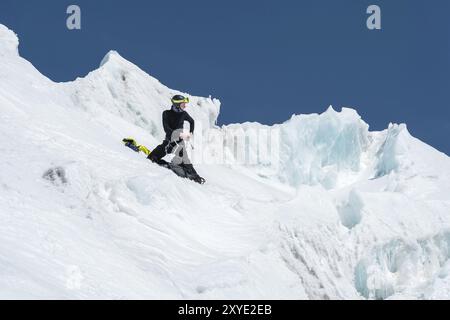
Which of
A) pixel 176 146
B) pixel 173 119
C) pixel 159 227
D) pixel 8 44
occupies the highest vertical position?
pixel 8 44

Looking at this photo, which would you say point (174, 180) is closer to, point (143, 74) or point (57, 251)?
point (57, 251)

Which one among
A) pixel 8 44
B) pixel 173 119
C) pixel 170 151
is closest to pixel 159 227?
pixel 170 151

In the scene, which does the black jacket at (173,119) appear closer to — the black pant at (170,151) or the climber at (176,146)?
the climber at (176,146)

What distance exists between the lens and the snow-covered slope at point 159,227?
923cm

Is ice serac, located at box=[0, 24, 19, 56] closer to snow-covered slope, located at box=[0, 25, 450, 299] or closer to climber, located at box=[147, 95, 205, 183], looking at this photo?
snow-covered slope, located at box=[0, 25, 450, 299]

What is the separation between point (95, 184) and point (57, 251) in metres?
2.53

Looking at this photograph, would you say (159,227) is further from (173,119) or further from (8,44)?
(8,44)

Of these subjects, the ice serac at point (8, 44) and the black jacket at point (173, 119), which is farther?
the ice serac at point (8, 44)

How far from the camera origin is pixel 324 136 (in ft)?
141

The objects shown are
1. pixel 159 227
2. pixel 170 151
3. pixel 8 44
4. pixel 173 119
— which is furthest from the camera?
pixel 8 44

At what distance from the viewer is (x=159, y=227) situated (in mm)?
11320

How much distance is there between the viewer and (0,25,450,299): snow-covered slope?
9.23m

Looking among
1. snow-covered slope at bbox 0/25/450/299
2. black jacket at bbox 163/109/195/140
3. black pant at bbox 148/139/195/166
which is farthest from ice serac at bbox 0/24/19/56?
black pant at bbox 148/139/195/166

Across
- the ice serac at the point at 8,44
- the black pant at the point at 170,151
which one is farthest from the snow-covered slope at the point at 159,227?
the black pant at the point at 170,151
